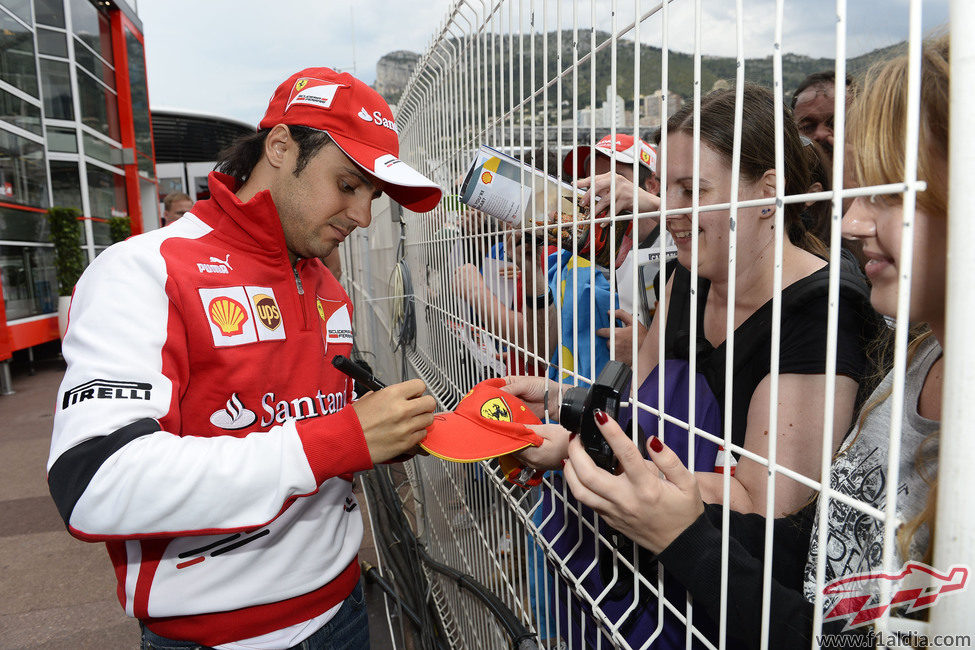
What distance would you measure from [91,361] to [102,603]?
298 centimetres

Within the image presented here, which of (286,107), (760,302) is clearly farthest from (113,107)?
(760,302)

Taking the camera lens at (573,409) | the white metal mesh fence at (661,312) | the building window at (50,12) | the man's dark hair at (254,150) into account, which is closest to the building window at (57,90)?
the building window at (50,12)

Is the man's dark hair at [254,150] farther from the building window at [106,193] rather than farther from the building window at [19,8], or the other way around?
the building window at [106,193]

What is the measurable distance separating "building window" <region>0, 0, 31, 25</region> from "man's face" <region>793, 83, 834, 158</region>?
10.6 metres

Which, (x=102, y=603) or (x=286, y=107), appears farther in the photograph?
(x=102, y=603)

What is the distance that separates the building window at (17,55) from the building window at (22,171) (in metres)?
0.81

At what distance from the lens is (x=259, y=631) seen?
1.37 meters

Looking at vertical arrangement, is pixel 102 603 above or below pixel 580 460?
below

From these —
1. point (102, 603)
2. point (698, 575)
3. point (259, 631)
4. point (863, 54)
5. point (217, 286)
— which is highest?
point (863, 54)

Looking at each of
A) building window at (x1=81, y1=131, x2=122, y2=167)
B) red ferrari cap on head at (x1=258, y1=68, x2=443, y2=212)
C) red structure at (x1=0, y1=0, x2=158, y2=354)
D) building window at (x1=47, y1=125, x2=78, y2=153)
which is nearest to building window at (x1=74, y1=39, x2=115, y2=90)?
red structure at (x1=0, y1=0, x2=158, y2=354)

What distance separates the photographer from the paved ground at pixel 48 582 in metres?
2.93

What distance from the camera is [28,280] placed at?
8.55 metres

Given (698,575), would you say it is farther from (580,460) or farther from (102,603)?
(102,603)

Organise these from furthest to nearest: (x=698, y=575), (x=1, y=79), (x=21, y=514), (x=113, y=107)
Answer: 1. (x=113, y=107)
2. (x=1, y=79)
3. (x=21, y=514)
4. (x=698, y=575)
